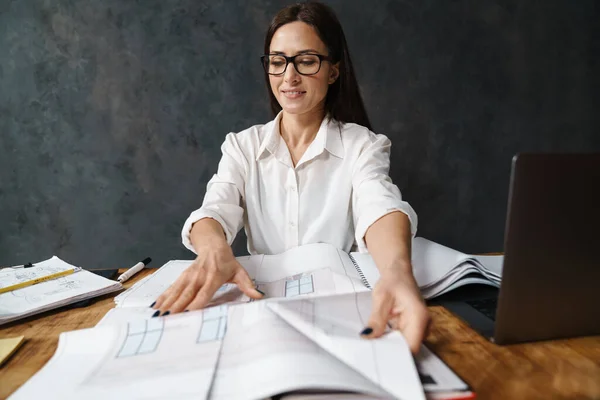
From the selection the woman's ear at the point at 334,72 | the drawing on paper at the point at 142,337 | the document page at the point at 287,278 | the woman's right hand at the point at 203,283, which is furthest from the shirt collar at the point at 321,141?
the drawing on paper at the point at 142,337

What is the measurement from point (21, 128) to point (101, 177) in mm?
413

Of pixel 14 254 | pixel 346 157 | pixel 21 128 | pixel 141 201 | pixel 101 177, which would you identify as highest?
pixel 21 128

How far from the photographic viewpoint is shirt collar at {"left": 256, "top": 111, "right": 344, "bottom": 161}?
1.33 metres

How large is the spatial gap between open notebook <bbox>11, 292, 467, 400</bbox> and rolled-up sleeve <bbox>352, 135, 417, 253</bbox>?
13.1 inches

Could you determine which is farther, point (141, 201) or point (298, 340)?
point (141, 201)

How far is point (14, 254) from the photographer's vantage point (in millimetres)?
2021

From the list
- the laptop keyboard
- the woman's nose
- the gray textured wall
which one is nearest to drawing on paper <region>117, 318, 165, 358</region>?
the laptop keyboard

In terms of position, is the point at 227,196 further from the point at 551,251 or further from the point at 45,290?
the point at 551,251

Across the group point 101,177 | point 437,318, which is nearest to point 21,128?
point 101,177

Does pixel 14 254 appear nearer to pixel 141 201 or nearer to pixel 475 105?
pixel 141 201

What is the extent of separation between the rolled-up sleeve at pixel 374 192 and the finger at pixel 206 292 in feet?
1.13

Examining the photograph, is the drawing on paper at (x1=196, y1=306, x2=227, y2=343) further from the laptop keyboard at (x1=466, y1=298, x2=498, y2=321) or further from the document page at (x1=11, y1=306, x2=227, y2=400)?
the laptop keyboard at (x1=466, y1=298, x2=498, y2=321)

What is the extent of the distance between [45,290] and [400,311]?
27.1 inches

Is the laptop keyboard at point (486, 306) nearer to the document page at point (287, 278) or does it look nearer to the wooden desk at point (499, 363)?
the wooden desk at point (499, 363)
